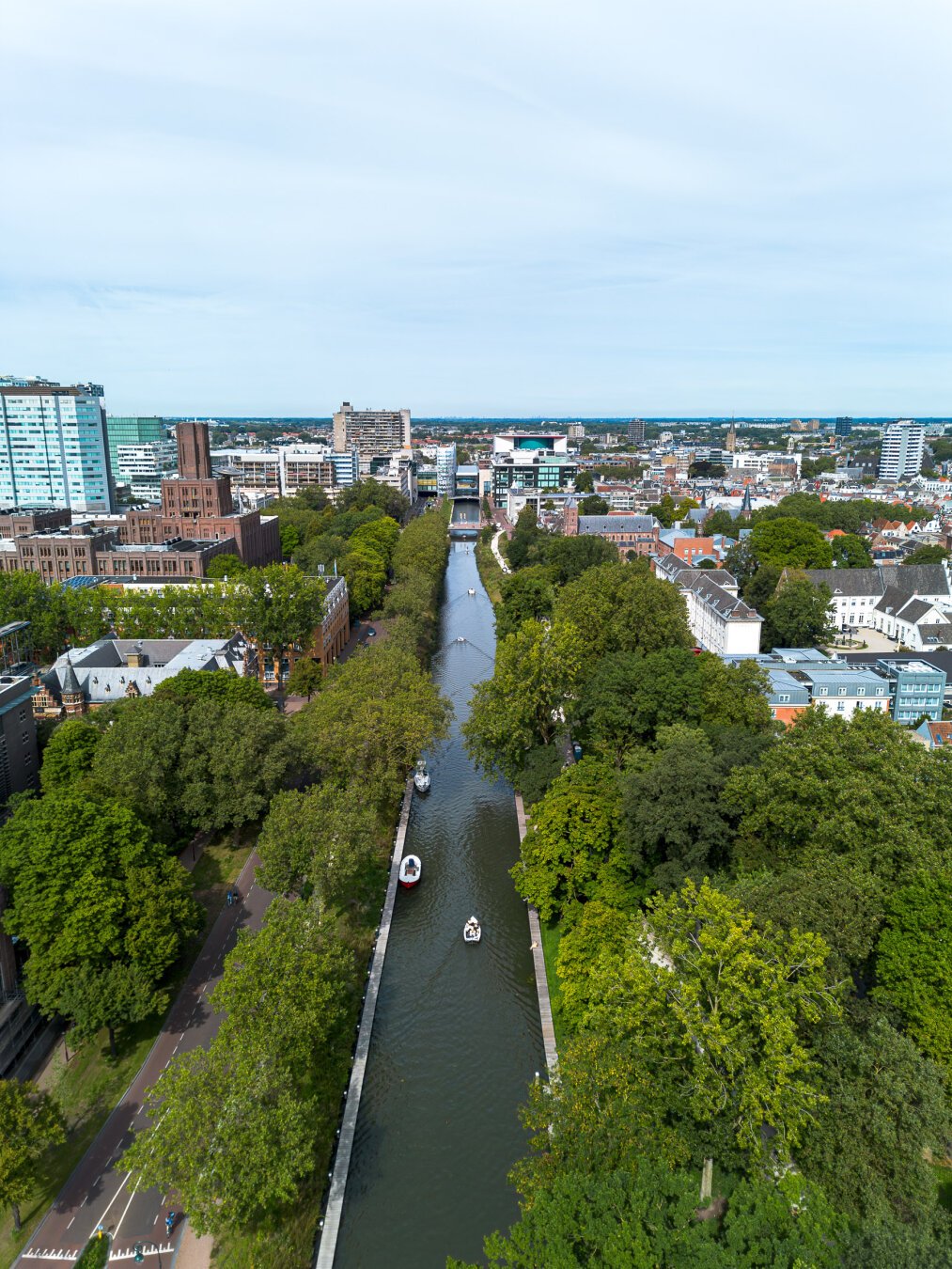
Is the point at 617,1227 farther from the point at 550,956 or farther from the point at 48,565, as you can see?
the point at 48,565

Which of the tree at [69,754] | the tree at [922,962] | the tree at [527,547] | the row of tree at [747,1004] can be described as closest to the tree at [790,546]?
the tree at [527,547]

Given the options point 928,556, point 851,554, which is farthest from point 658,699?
point 928,556

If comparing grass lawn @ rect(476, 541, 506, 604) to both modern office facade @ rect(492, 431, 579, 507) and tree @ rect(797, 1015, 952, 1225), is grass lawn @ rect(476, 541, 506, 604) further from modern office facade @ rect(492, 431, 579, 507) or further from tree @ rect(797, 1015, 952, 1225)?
tree @ rect(797, 1015, 952, 1225)

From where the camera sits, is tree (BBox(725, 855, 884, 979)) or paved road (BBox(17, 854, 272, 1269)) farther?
tree (BBox(725, 855, 884, 979))

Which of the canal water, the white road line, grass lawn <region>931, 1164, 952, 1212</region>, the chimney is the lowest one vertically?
the canal water

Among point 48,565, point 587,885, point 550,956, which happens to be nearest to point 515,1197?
point 550,956

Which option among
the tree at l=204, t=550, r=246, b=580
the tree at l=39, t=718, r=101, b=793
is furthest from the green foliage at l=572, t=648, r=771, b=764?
the tree at l=204, t=550, r=246, b=580
